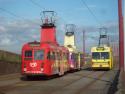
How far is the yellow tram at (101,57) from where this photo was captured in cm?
4908

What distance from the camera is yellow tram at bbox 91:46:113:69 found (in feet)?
161

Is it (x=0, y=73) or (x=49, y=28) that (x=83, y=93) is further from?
(x=49, y=28)

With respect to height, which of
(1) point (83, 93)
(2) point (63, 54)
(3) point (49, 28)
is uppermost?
(3) point (49, 28)

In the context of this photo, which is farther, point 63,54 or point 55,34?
point 55,34

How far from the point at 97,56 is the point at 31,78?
17.9 m

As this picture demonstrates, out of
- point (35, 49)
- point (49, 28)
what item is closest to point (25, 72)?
point (35, 49)

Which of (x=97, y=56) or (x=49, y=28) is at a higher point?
(x=49, y=28)

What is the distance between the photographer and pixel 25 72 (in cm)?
3000

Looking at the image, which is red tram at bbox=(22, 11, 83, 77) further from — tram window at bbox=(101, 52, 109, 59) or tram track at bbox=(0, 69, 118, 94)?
tram window at bbox=(101, 52, 109, 59)

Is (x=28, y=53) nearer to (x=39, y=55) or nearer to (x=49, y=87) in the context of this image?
(x=39, y=55)

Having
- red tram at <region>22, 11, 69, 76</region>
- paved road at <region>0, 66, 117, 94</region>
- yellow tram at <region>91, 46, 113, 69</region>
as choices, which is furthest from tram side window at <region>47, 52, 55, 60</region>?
yellow tram at <region>91, 46, 113, 69</region>

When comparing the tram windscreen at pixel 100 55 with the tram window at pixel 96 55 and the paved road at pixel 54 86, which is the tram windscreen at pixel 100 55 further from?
the paved road at pixel 54 86

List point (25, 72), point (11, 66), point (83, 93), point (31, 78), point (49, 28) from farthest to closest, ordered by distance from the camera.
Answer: point (49, 28)
point (11, 66)
point (31, 78)
point (25, 72)
point (83, 93)

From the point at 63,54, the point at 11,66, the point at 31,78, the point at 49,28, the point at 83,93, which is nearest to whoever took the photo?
the point at 83,93
